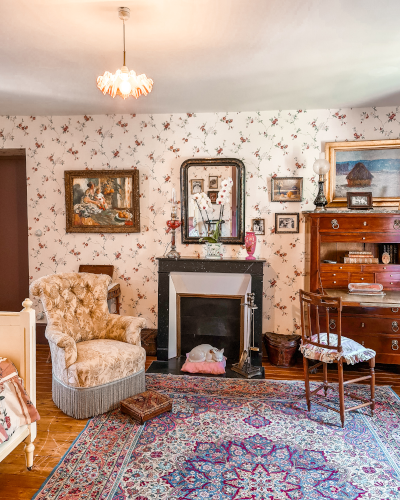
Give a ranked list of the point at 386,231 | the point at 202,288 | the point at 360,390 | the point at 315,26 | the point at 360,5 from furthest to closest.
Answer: the point at 202,288 < the point at 386,231 < the point at 360,390 < the point at 315,26 < the point at 360,5

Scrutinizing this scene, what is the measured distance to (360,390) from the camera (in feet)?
10.7

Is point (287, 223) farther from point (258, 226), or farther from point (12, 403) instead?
point (12, 403)

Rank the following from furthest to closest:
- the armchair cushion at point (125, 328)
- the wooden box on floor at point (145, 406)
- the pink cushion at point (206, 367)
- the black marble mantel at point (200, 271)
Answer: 1. the black marble mantel at point (200, 271)
2. the pink cushion at point (206, 367)
3. the armchair cushion at point (125, 328)
4. the wooden box on floor at point (145, 406)

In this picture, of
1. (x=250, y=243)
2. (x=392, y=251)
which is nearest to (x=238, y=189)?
(x=250, y=243)

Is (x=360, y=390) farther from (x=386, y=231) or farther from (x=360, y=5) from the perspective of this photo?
(x=360, y=5)

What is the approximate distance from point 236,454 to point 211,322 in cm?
186

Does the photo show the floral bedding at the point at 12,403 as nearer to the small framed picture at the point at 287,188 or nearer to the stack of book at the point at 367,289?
the stack of book at the point at 367,289

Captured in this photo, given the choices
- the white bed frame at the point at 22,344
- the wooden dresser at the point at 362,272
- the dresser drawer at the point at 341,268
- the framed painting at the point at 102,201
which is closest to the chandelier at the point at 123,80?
the white bed frame at the point at 22,344

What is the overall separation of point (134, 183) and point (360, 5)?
287cm

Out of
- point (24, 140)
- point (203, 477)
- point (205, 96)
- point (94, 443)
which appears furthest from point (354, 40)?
point (24, 140)

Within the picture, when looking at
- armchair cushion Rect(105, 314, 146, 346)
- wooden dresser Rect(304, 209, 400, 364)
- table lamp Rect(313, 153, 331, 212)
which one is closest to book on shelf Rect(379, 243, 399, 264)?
wooden dresser Rect(304, 209, 400, 364)

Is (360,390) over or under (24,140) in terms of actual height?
under

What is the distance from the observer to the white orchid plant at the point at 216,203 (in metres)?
4.01

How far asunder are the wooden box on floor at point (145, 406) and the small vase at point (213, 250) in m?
1.63
